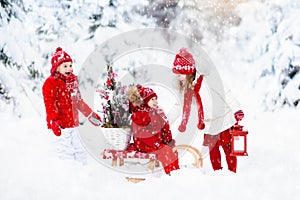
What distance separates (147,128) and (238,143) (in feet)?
1.92

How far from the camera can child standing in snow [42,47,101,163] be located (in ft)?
8.41

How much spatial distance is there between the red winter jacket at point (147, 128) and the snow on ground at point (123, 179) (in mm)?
203

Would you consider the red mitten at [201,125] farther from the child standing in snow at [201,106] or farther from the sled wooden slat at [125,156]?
the sled wooden slat at [125,156]

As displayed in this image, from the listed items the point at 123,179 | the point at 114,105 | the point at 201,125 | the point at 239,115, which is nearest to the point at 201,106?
the point at 201,125

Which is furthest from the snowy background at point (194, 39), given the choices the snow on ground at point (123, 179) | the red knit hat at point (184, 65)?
the red knit hat at point (184, 65)

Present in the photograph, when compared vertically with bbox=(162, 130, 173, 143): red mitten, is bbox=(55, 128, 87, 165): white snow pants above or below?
below

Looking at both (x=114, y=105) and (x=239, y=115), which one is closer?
(x=239, y=115)

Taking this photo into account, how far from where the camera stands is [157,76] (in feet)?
10.6

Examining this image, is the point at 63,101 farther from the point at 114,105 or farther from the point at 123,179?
the point at 123,179

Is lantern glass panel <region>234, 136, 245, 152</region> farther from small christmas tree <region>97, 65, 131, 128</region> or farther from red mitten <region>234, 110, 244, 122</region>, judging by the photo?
small christmas tree <region>97, 65, 131, 128</region>

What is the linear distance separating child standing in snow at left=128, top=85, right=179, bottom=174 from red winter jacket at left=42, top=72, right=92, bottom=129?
0.34 metres

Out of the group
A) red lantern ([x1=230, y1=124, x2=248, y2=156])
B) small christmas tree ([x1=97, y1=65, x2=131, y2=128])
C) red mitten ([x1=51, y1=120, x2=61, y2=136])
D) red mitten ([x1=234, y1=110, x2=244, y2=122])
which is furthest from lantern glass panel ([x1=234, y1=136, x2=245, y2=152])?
red mitten ([x1=51, y1=120, x2=61, y2=136])

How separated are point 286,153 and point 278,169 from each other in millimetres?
315

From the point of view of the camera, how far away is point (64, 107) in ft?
8.60
